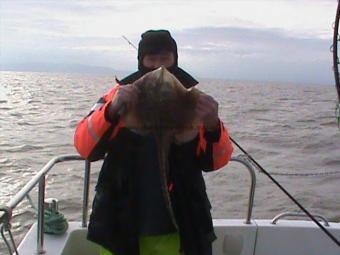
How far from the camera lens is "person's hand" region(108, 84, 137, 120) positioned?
2266 millimetres

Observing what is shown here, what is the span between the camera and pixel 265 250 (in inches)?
165

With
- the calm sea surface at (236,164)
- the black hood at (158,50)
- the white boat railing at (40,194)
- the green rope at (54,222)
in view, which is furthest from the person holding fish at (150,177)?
the calm sea surface at (236,164)

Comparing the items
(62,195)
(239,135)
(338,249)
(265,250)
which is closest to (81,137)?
(265,250)

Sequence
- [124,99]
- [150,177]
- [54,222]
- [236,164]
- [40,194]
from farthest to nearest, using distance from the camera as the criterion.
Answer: [236,164] → [54,222] → [40,194] → [150,177] → [124,99]

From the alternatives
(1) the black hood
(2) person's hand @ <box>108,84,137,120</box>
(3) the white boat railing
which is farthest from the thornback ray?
(3) the white boat railing

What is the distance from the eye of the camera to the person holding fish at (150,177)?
8.30 ft

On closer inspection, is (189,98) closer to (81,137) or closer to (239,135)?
(81,137)

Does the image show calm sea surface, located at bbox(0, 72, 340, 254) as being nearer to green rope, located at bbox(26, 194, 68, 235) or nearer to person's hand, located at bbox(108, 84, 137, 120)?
green rope, located at bbox(26, 194, 68, 235)

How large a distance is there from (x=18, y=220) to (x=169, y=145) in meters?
6.13

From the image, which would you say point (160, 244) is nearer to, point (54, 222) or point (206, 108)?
point (206, 108)

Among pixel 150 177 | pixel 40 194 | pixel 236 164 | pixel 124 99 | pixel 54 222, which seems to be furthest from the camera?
pixel 236 164

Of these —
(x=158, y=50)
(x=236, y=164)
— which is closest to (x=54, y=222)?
(x=158, y=50)

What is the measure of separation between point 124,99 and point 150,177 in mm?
538

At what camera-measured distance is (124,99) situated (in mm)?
2271
